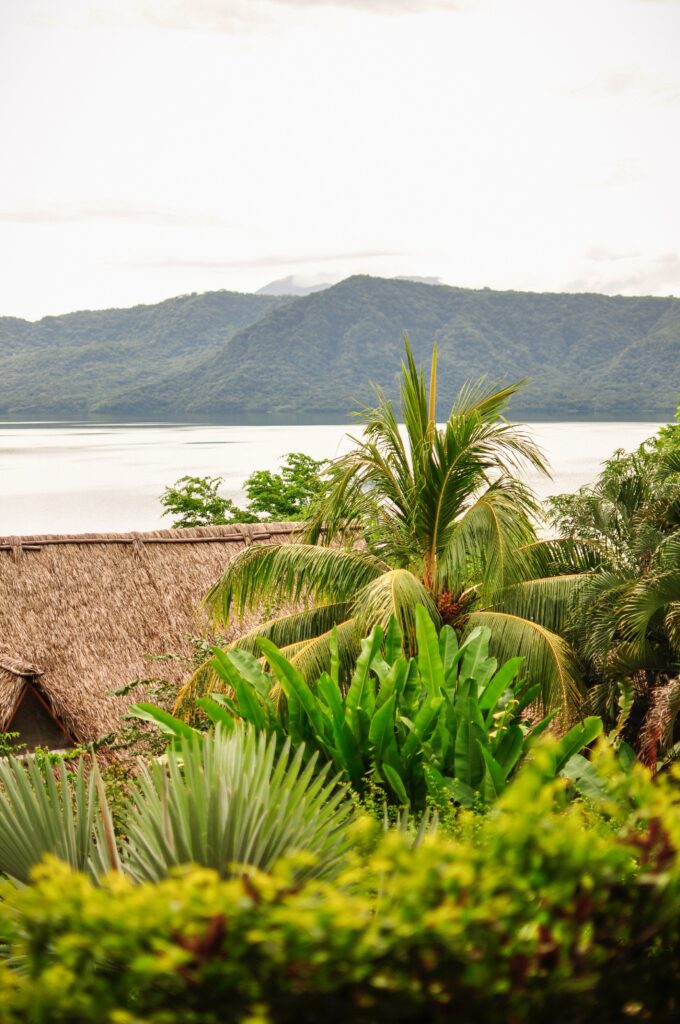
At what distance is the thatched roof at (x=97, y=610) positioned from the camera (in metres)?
9.66

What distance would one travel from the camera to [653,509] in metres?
8.58

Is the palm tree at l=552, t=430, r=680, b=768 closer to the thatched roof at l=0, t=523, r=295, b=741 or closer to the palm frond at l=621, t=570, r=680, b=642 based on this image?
the palm frond at l=621, t=570, r=680, b=642

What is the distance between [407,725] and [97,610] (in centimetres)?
614

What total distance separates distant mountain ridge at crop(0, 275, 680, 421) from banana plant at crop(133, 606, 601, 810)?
62.1 m

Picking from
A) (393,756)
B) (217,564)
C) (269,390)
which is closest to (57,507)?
(269,390)

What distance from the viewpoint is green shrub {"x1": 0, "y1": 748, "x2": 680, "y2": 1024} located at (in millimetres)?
1819

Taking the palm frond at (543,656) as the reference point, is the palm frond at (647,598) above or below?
above

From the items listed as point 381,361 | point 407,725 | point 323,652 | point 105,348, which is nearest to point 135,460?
point 105,348

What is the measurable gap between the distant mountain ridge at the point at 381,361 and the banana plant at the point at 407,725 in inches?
2444

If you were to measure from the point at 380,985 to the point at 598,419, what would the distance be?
7158 cm

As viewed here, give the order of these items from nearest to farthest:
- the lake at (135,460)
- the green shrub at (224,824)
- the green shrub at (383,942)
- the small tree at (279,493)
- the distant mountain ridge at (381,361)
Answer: the green shrub at (383,942) < the green shrub at (224,824) < the small tree at (279,493) < the lake at (135,460) < the distant mountain ridge at (381,361)

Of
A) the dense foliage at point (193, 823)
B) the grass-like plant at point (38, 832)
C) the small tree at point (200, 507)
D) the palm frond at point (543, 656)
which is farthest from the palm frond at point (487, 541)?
the small tree at point (200, 507)

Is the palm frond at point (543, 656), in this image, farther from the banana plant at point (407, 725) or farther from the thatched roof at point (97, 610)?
the thatched roof at point (97, 610)

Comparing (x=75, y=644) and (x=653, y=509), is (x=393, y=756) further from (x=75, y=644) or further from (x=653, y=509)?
(x=75, y=644)
